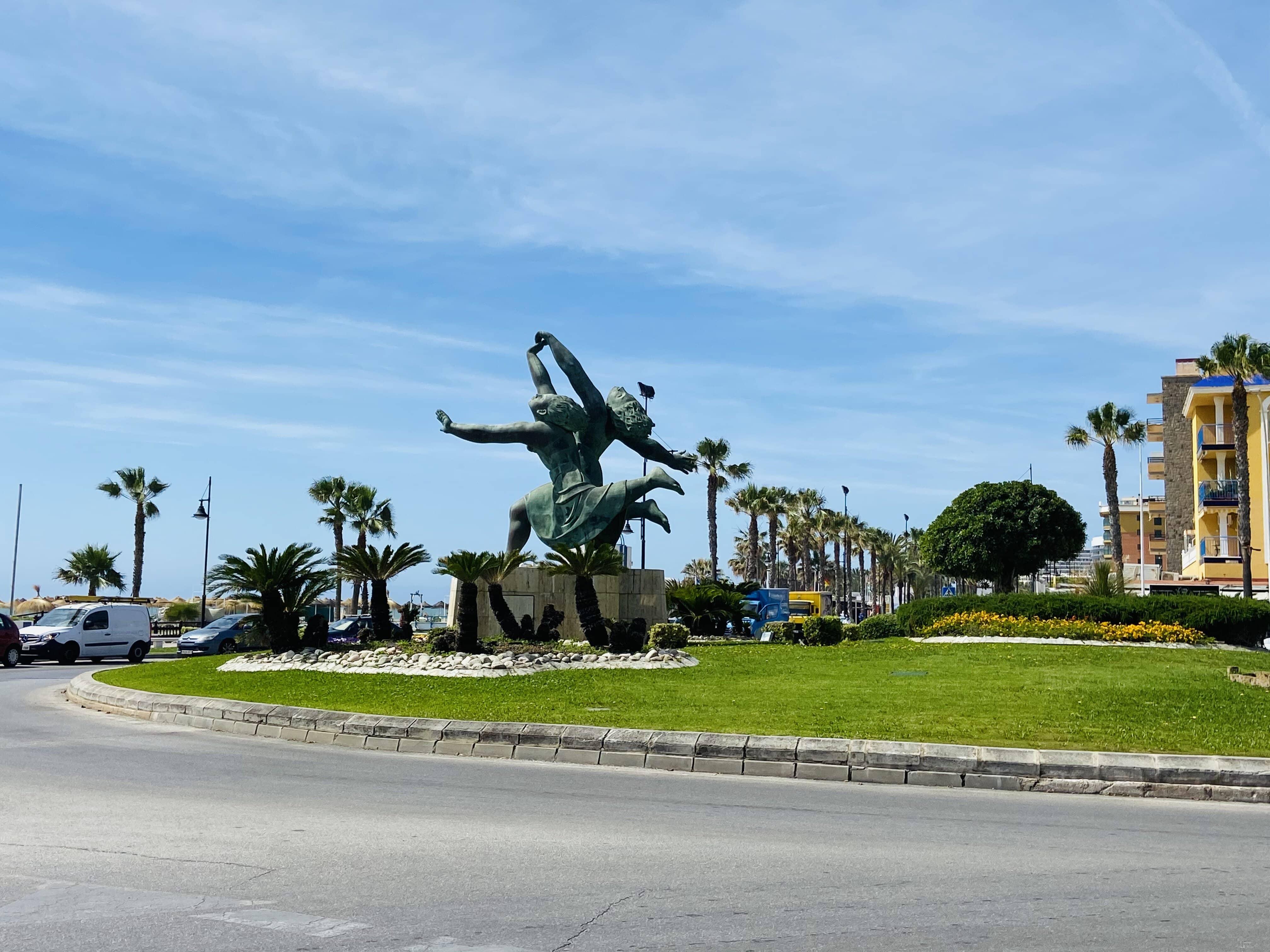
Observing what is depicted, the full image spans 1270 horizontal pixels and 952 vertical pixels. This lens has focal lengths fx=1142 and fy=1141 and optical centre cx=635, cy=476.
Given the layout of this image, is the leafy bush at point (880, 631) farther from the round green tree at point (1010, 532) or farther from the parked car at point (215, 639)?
the round green tree at point (1010, 532)

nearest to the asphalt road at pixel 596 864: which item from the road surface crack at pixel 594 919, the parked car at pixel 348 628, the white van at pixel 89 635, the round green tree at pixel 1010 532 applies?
the road surface crack at pixel 594 919

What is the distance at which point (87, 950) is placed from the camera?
16.8 feet

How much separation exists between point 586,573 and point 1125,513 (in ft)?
282

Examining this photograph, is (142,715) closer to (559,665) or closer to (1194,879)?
(559,665)

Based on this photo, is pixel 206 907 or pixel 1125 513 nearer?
pixel 206 907

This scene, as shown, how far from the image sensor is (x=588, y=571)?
2511cm

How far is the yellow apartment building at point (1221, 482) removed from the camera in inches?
2109

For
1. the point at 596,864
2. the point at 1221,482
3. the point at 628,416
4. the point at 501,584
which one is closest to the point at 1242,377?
the point at 1221,482

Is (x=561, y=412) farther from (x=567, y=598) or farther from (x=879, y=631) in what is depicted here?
(x=879, y=631)

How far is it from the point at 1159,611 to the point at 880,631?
290 inches

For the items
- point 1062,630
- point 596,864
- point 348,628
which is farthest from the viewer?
point 348,628

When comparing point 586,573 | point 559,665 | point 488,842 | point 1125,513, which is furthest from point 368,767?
point 1125,513

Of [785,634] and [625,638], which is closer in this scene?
[625,638]

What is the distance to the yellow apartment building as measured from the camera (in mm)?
53562
